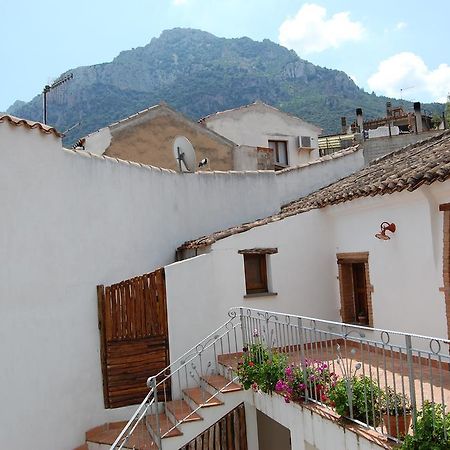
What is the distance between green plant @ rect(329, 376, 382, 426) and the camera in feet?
19.0

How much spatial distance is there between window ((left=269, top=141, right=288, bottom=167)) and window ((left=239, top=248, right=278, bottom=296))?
45.8 feet

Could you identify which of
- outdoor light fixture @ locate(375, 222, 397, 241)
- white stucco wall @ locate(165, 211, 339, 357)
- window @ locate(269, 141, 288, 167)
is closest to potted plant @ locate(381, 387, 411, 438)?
outdoor light fixture @ locate(375, 222, 397, 241)

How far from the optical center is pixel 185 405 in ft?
32.6

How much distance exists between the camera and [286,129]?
25.8 m

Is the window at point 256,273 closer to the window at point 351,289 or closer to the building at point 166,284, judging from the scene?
the building at point 166,284

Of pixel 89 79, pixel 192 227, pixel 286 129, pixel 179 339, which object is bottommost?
pixel 179 339

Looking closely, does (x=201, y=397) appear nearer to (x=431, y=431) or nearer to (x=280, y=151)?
(x=431, y=431)

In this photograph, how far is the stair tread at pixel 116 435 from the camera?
9.06 m

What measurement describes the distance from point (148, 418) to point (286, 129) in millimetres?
18634

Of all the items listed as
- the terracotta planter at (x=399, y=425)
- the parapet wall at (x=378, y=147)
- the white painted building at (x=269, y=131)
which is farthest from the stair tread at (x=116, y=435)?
the parapet wall at (x=378, y=147)

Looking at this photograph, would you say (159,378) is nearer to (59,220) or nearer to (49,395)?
(49,395)

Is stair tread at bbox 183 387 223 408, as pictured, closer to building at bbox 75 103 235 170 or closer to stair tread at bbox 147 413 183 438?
stair tread at bbox 147 413 183 438

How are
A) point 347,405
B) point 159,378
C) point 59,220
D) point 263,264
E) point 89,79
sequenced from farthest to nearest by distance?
point 89,79 < point 263,264 < point 159,378 < point 59,220 < point 347,405

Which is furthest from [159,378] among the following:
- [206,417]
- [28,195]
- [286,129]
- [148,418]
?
[286,129]
